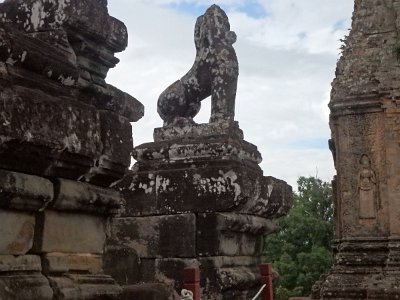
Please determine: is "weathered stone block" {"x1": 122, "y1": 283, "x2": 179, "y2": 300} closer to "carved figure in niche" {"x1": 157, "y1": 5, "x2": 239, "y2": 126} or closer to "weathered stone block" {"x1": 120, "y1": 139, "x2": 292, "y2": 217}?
"weathered stone block" {"x1": 120, "y1": 139, "x2": 292, "y2": 217}

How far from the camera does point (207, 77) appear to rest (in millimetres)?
5590

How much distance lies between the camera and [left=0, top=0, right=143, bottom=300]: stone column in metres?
2.86

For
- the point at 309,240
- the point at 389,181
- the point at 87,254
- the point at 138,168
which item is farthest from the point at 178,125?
the point at 309,240

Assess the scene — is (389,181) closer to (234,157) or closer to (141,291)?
(234,157)

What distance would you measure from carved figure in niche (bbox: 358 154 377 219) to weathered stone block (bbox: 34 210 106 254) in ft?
35.1

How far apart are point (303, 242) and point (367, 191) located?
2296 centimetres

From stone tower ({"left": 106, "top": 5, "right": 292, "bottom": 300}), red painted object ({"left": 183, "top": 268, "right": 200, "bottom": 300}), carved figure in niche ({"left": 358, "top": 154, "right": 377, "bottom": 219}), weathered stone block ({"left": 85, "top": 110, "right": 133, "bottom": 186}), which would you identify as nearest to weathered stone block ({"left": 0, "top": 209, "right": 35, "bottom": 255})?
weathered stone block ({"left": 85, "top": 110, "right": 133, "bottom": 186})

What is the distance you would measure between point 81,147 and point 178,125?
2.29 meters

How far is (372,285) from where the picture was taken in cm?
1228

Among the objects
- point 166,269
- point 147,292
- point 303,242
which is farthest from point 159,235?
point 303,242

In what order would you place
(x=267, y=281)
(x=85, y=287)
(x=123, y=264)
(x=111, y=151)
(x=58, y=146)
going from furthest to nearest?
(x=267, y=281), (x=123, y=264), (x=111, y=151), (x=85, y=287), (x=58, y=146)

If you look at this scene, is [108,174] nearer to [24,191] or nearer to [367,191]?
[24,191]

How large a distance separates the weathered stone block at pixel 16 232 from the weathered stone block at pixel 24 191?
0.17 ft

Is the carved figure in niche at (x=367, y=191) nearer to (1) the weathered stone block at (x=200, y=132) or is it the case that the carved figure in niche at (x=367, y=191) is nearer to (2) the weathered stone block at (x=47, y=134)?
(1) the weathered stone block at (x=200, y=132)
